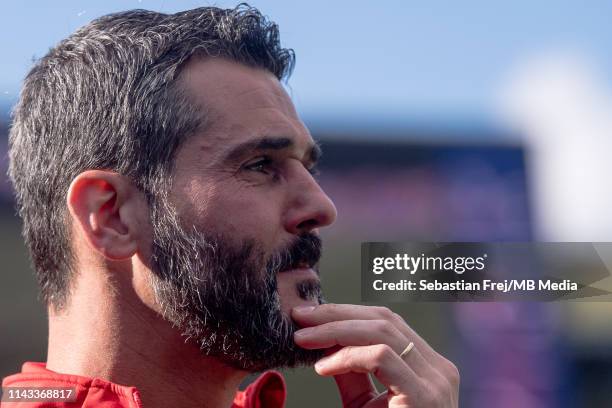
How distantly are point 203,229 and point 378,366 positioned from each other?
70cm

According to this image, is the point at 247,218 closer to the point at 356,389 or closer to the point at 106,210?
the point at 106,210

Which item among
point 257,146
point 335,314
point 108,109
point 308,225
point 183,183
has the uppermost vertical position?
point 108,109

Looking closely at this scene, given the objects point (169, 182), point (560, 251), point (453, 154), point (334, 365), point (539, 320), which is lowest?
point (334, 365)

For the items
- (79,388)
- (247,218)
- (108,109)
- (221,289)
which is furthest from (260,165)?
(79,388)

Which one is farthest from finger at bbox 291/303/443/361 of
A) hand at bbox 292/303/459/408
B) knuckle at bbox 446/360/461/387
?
knuckle at bbox 446/360/461/387

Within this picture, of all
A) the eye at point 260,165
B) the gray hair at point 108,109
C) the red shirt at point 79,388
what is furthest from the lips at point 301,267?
the red shirt at point 79,388

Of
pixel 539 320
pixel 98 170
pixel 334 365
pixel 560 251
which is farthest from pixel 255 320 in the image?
pixel 539 320

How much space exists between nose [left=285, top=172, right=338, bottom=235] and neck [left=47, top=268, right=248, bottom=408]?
0.52m

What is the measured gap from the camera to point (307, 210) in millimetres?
2408

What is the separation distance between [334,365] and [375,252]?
2216 millimetres

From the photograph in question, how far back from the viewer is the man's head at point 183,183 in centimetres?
238

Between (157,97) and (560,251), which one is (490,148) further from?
(157,97)

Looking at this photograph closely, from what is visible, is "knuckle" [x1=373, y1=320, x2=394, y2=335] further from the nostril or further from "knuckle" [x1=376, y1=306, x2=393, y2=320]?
the nostril

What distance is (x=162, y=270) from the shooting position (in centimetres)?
240
